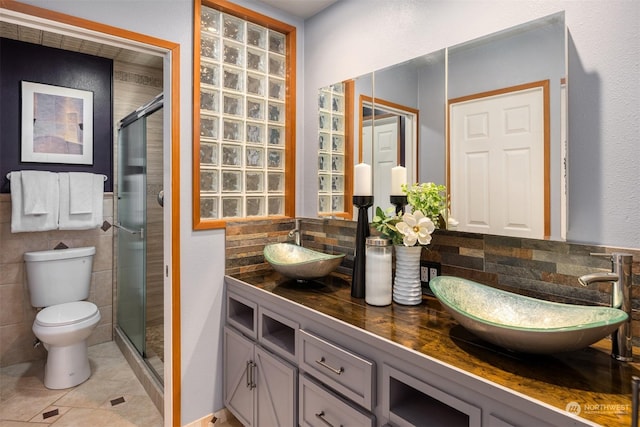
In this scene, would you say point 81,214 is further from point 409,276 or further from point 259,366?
point 409,276

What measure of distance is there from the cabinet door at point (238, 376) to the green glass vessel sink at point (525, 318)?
3.38ft

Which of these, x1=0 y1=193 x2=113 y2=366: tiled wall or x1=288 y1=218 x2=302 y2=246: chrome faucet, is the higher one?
x1=288 y1=218 x2=302 y2=246: chrome faucet

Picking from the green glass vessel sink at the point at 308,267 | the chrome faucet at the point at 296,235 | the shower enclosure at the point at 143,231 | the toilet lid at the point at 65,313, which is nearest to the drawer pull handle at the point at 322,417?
the green glass vessel sink at the point at 308,267

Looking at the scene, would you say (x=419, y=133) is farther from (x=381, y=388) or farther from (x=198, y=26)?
(x=198, y=26)

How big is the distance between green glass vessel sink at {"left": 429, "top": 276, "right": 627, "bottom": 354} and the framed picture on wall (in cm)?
286

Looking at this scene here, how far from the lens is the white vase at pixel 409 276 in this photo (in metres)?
1.46

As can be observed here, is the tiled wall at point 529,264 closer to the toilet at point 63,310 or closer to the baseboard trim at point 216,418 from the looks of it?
the baseboard trim at point 216,418

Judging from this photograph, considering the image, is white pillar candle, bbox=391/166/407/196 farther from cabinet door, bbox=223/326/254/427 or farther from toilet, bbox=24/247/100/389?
toilet, bbox=24/247/100/389

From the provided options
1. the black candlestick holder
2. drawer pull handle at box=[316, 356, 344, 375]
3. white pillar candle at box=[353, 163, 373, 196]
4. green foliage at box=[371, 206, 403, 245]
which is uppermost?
white pillar candle at box=[353, 163, 373, 196]

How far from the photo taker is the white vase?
Answer: 1456mm

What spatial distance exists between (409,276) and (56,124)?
283 centimetres

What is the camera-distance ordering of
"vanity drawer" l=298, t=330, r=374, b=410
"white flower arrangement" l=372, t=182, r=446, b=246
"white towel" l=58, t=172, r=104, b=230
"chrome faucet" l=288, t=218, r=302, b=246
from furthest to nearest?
"white towel" l=58, t=172, r=104, b=230 < "chrome faucet" l=288, t=218, r=302, b=246 < "white flower arrangement" l=372, t=182, r=446, b=246 < "vanity drawer" l=298, t=330, r=374, b=410

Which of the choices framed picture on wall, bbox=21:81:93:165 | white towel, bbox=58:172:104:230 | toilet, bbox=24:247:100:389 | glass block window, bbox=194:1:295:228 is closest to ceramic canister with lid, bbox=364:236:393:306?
glass block window, bbox=194:1:295:228

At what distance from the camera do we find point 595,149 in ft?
3.85
